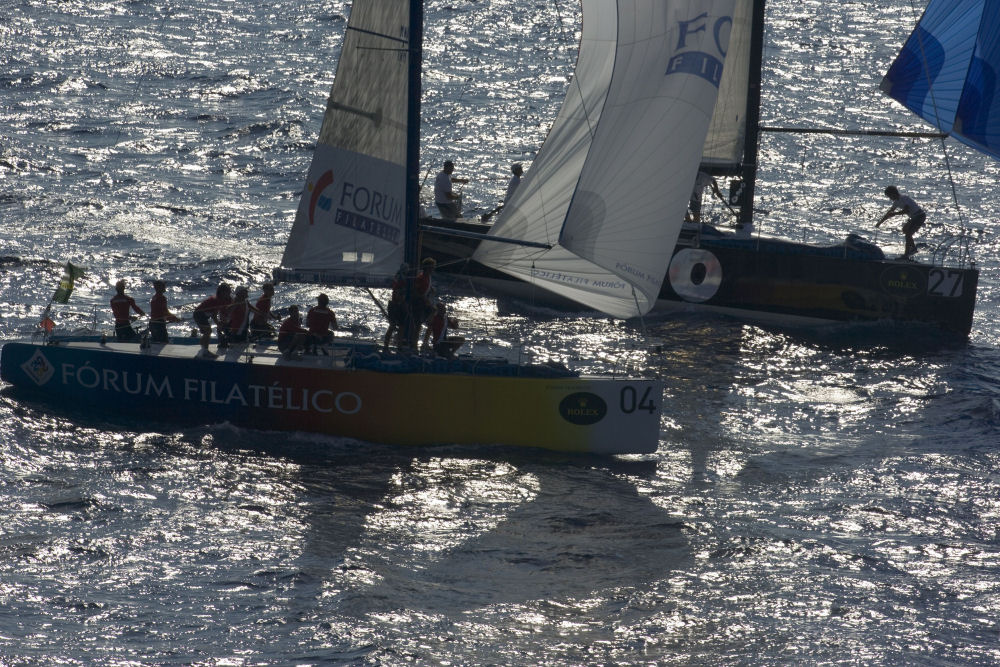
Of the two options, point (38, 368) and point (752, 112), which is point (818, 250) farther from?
point (38, 368)

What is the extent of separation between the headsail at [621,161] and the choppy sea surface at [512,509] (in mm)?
2892

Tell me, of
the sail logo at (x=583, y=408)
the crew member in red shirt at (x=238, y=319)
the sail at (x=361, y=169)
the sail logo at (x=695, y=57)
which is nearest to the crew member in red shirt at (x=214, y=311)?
the crew member in red shirt at (x=238, y=319)

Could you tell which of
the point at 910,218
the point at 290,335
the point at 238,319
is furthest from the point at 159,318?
the point at 910,218

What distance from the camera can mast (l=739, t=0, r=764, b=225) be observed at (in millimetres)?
26984

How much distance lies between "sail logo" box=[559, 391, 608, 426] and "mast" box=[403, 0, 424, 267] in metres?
3.29

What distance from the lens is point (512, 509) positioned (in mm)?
17469

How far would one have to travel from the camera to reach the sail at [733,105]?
89.3ft

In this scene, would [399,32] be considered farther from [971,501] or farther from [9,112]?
[9,112]

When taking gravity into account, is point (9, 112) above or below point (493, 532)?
above

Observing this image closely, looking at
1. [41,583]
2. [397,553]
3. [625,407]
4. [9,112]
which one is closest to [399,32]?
[625,407]

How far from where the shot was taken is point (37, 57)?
168 ft

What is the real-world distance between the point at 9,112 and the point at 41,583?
3122 cm

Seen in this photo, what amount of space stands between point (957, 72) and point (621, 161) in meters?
9.21

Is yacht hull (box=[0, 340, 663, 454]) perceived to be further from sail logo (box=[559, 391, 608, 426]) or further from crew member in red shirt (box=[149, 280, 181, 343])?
crew member in red shirt (box=[149, 280, 181, 343])
